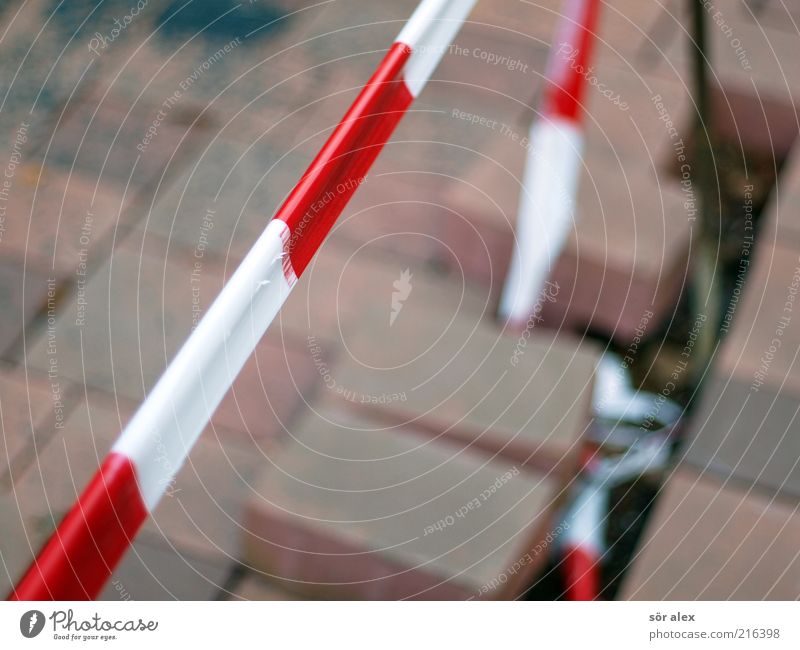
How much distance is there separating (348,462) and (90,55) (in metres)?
0.56

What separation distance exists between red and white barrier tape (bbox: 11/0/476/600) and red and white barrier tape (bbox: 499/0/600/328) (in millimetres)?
292

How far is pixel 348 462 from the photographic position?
0.57 m

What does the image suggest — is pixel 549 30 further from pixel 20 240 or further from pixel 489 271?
pixel 20 240

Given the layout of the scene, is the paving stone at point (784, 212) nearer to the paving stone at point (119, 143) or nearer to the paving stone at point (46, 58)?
the paving stone at point (119, 143)

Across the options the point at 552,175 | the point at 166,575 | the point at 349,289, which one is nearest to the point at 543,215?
the point at 552,175

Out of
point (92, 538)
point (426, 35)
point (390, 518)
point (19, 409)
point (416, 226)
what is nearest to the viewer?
point (92, 538)

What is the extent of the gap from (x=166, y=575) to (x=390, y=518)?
0.51 feet

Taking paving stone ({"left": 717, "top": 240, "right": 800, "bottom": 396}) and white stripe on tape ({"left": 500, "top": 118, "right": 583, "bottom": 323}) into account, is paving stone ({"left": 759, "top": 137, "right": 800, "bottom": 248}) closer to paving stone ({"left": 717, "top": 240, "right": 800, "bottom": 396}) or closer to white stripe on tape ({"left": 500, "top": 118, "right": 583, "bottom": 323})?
paving stone ({"left": 717, "top": 240, "right": 800, "bottom": 396})

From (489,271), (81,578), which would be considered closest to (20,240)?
(489,271)

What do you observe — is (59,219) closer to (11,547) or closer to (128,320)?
(128,320)

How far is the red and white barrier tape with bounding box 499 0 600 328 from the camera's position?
707 mm

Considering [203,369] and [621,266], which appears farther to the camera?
[621,266]

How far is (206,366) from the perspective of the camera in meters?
0.33
